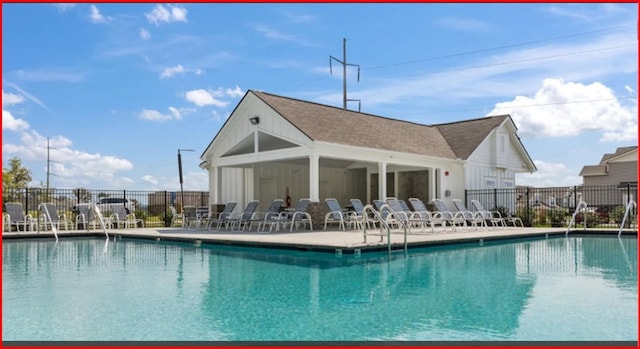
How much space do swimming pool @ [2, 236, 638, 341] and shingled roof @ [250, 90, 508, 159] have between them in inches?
277

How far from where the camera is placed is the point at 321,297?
6520mm

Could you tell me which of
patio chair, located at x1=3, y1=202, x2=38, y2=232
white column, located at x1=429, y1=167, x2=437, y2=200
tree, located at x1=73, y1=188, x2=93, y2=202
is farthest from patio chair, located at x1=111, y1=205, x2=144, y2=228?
white column, located at x1=429, y1=167, x2=437, y2=200

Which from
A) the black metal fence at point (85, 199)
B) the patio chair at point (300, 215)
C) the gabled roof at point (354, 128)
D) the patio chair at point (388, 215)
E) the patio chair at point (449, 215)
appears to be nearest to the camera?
the patio chair at point (388, 215)

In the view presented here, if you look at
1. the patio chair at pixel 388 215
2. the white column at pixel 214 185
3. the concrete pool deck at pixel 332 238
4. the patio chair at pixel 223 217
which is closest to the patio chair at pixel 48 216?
the concrete pool deck at pixel 332 238

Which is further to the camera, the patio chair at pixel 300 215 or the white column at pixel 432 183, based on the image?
the white column at pixel 432 183

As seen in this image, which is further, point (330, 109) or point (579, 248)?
point (330, 109)

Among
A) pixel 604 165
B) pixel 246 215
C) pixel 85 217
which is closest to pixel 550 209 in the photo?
pixel 246 215

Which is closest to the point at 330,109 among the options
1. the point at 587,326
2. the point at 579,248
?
the point at 579,248

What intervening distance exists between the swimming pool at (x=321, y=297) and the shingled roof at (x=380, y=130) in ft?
23.1

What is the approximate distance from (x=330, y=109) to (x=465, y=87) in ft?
28.7

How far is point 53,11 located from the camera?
11.8 m

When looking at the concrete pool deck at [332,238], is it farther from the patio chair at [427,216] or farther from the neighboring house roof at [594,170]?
the neighboring house roof at [594,170]

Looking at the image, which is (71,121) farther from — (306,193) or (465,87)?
(465,87)

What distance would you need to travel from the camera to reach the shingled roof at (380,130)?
1794cm
